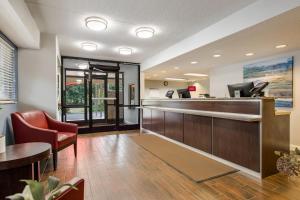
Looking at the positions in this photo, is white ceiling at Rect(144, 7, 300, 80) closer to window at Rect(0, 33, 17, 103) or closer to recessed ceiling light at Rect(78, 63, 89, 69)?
recessed ceiling light at Rect(78, 63, 89, 69)

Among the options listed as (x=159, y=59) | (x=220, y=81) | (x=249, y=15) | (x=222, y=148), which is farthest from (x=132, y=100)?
(x=249, y=15)

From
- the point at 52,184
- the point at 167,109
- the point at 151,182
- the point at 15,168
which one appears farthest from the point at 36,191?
the point at 167,109

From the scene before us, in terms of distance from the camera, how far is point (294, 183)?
2.52m

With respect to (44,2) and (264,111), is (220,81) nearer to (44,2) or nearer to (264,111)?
(264,111)

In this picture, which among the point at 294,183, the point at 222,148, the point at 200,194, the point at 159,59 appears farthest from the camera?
the point at 159,59

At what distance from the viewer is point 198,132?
3803mm

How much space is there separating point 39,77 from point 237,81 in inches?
221

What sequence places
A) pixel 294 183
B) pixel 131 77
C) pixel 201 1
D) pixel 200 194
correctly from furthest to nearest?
pixel 131 77
pixel 201 1
pixel 294 183
pixel 200 194

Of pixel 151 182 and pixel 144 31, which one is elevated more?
pixel 144 31

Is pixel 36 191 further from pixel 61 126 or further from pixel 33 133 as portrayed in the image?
pixel 61 126

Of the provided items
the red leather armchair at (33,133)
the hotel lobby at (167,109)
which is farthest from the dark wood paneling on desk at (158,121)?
the red leather armchair at (33,133)

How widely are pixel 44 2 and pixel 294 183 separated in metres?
4.70

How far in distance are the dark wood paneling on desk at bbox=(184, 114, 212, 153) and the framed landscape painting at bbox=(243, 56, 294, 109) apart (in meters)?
2.40

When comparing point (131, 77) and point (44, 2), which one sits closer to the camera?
point (44, 2)
